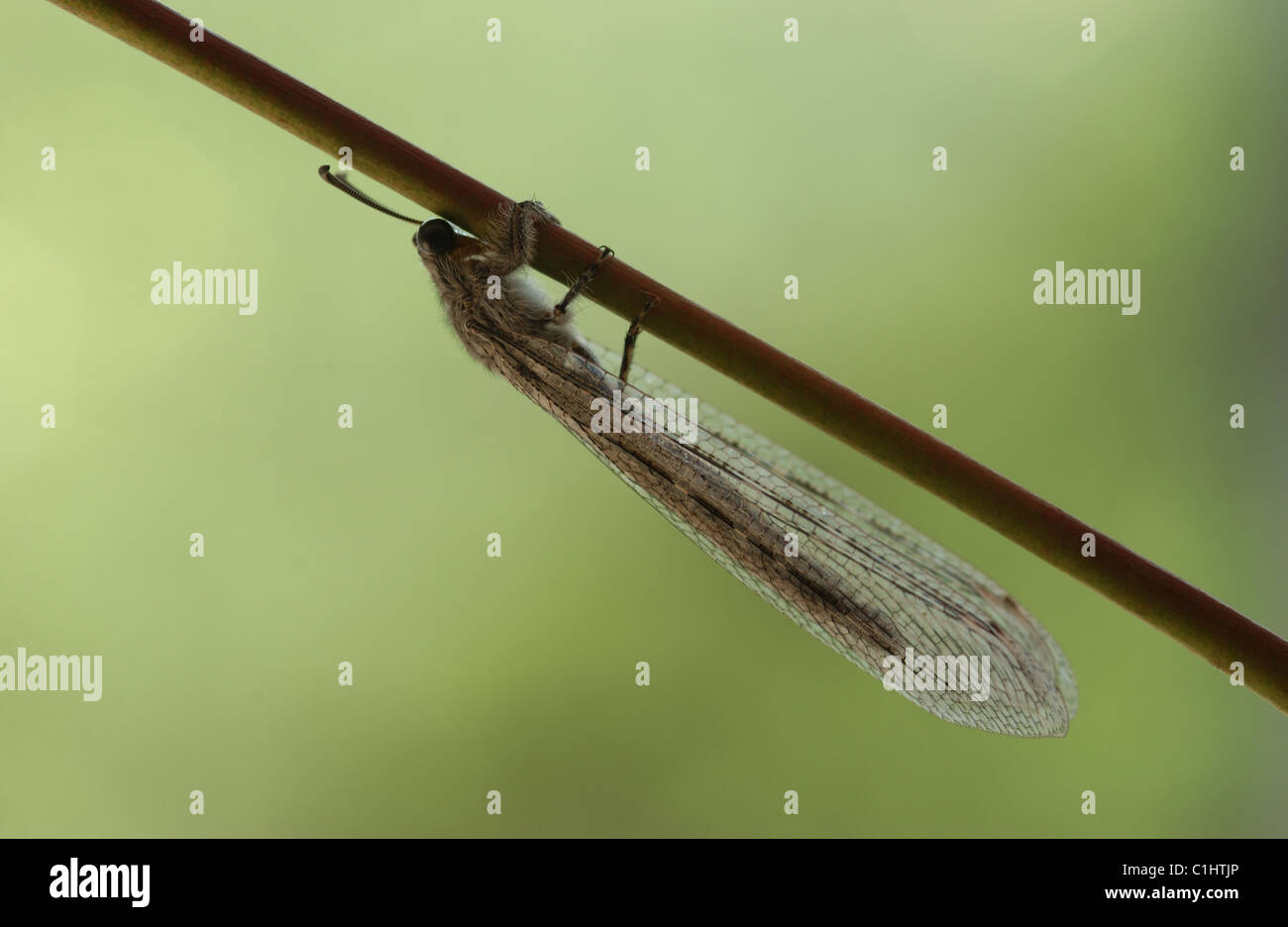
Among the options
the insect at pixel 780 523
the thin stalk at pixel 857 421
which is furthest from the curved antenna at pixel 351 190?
the thin stalk at pixel 857 421

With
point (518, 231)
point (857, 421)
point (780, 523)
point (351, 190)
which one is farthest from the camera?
point (780, 523)

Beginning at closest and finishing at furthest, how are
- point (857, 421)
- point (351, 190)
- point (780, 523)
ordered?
point (857, 421)
point (351, 190)
point (780, 523)

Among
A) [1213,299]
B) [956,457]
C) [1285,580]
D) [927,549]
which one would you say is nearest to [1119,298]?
[1213,299]

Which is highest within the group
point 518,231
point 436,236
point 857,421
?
point 436,236

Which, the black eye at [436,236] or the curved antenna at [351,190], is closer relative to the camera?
the curved antenna at [351,190]

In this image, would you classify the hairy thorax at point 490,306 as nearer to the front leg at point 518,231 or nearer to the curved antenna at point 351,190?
the curved antenna at point 351,190

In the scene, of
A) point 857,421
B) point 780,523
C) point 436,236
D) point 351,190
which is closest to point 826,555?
point 780,523

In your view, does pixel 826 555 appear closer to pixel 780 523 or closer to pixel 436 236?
pixel 780 523
